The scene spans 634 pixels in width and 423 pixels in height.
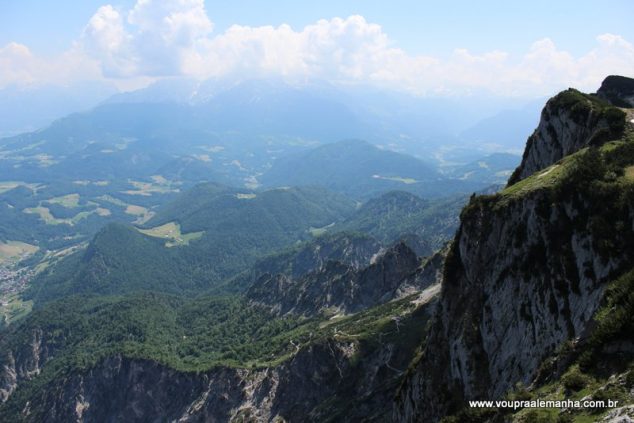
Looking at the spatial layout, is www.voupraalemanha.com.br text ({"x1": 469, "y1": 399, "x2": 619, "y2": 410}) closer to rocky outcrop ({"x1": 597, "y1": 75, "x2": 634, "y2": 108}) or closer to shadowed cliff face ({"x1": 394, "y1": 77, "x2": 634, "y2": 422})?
shadowed cliff face ({"x1": 394, "y1": 77, "x2": 634, "y2": 422})

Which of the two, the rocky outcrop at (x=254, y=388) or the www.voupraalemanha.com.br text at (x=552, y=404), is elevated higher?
the www.voupraalemanha.com.br text at (x=552, y=404)

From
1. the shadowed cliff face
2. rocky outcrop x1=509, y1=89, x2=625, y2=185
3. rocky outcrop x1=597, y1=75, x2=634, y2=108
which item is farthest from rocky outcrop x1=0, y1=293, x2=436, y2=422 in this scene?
rocky outcrop x1=597, y1=75, x2=634, y2=108

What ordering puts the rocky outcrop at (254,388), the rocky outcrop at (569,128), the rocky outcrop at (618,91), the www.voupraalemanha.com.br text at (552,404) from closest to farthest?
the www.voupraalemanha.com.br text at (552,404) → the rocky outcrop at (569,128) → the rocky outcrop at (618,91) → the rocky outcrop at (254,388)

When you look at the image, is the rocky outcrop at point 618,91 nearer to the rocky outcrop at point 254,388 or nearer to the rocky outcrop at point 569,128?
the rocky outcrop at point 569,128

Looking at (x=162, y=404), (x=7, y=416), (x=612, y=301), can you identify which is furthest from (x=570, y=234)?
(x=7, y=416)

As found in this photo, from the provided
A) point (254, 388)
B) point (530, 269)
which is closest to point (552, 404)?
point (530, 269)

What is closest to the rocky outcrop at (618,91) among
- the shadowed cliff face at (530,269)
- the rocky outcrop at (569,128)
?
the rocky outcrop at (569,128)
